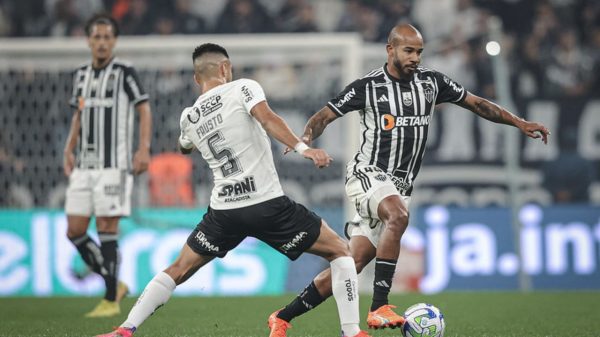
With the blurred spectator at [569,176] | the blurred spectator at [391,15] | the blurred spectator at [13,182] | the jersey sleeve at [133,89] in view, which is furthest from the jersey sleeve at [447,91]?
the blurred spectator at [391,15]

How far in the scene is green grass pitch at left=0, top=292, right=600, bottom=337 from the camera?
7.59 m

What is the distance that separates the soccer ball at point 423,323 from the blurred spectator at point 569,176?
7265mm

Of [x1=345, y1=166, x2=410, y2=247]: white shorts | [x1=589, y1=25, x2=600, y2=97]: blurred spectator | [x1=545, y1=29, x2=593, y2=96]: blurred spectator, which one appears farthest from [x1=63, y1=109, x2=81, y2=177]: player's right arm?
[x1=589, y1=25, x2=600, y2=97]: blurred spectator

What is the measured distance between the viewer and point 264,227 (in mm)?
6172

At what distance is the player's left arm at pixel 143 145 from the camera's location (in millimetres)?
9156

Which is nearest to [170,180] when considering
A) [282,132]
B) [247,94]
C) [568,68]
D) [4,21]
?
[4,21]

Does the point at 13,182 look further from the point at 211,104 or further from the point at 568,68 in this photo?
the point at 568,68

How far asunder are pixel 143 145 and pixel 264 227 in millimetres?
3246

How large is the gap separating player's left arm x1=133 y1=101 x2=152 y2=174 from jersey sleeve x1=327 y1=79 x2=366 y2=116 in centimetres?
223

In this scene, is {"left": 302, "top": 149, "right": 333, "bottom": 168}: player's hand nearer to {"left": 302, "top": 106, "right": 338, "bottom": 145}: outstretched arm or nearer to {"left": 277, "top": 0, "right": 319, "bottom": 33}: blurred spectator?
{"left": 302, "top": 106, "right": 338, "bottom": 145}: outstretched arm

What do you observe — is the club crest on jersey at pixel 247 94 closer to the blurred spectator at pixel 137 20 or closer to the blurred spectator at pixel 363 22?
the blurred spectator at pixel 363 22

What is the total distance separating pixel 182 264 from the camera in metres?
6.34

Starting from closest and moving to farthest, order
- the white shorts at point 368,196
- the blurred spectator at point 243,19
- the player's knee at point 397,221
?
the player's knee at point 397,221 < the white shorts at point 368,196 < the blurred spectator at point 243,19

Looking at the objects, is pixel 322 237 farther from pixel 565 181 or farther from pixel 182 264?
pixel 565 181
